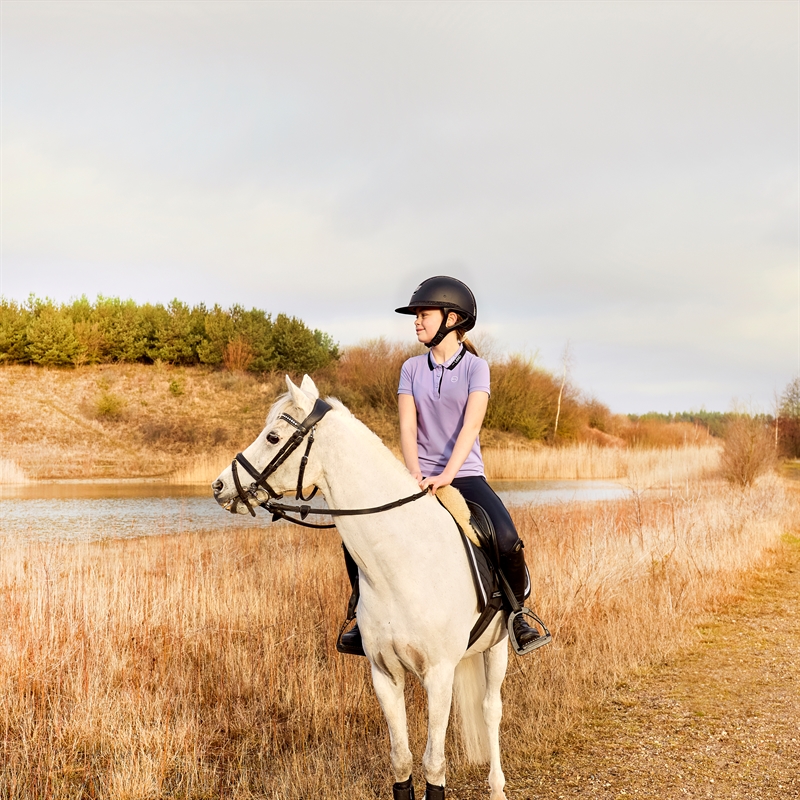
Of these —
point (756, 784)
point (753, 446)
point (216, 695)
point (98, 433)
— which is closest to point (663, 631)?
point (756, 784)

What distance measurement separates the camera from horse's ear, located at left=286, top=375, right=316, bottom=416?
108 inches

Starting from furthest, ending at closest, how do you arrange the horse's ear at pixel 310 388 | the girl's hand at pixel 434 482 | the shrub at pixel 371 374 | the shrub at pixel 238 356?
the shrub at pixel 238 356 → the shrub at pixel 371 374 → the girl's hand at pixel 434 482 → the horse's ear at pixel 310 388

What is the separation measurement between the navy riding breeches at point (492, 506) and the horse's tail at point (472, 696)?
819mm

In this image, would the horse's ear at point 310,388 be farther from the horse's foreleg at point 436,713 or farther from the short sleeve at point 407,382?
the horse's foreleg at point 436,713

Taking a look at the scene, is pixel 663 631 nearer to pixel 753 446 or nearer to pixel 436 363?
pixel 436 363

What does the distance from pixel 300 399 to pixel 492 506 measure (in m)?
1.21

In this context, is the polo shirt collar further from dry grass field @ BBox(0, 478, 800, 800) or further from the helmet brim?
dry grass field @ BBox(0, 478, 800, 800)

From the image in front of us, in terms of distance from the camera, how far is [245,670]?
5.30 metres

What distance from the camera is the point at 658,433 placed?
38.3 m

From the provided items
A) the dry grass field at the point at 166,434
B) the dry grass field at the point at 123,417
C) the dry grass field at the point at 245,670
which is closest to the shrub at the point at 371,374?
the dry grass field at the point at 166,434

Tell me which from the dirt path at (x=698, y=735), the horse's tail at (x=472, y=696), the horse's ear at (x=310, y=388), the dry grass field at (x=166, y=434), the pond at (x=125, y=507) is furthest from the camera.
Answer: the dry grass field at (x=166, y=434)

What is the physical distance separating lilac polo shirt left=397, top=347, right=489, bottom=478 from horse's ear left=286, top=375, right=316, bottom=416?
593 mm

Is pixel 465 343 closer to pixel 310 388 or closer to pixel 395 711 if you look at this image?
pixel 310 388

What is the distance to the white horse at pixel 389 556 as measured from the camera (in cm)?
280
